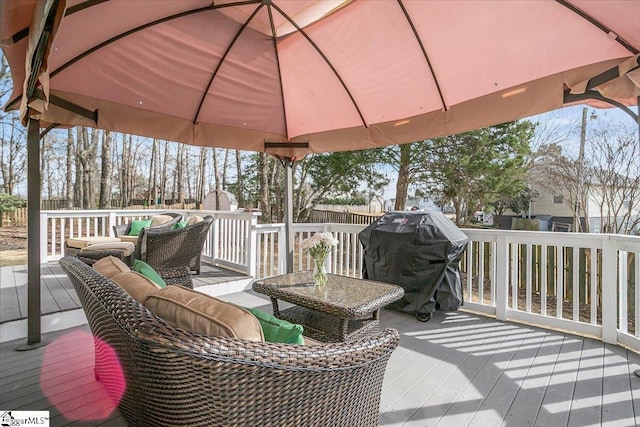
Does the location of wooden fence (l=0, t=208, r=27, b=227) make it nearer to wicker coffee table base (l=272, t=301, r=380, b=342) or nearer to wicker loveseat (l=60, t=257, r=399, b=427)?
wicker coffee table base (l=272, t=301, r=380, b=342)

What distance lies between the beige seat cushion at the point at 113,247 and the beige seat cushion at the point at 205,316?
386cm

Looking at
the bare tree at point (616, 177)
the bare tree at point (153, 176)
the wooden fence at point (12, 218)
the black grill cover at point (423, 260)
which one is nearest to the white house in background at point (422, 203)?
the bare tree at point (616, 177)

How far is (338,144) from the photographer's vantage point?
424cm

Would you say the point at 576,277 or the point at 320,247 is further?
the point at 576,277

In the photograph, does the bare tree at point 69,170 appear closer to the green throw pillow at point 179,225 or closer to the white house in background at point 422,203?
the green throw pillow at point 179,225

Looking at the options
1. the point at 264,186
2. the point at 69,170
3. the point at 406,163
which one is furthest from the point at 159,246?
the point at 69,170

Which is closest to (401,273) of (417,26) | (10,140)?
(417,26)

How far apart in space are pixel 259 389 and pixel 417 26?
287cm

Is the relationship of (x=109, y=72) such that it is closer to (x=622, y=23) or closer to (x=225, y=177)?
(x=622, y=23)

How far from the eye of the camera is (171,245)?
169 inches

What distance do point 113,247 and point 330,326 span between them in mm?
3626

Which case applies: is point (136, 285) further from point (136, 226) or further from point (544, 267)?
point (136, 226)

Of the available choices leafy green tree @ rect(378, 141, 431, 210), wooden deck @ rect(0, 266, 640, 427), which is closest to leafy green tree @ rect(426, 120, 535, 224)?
leafy green tree @ rect(378, 141, 431, 210)

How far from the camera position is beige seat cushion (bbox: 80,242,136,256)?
4.43 meters
